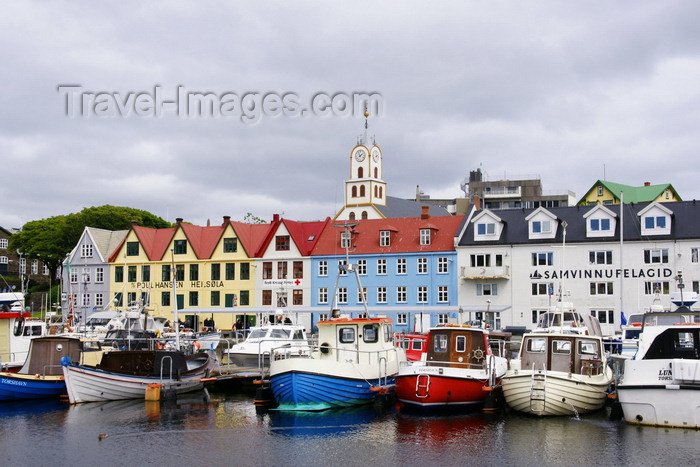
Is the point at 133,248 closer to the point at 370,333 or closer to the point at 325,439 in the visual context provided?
the point at 370,333

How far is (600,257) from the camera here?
54.7m

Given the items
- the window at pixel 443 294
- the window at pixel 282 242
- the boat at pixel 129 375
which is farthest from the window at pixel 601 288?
the boat at pixel 129 375

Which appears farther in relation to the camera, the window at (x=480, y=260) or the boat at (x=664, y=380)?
the window at (x=480, y=260)

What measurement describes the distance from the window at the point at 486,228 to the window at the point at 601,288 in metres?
8.19

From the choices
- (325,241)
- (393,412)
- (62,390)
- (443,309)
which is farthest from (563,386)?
(325,241)

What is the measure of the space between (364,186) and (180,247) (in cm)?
3879

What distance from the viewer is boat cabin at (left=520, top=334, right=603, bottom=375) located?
89.8ft

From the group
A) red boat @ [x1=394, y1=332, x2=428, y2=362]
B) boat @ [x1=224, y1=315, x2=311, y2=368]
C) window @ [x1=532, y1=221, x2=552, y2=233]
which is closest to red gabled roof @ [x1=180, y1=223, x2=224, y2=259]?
window @ [x1=532, y1=221, x2=552, y2=233]

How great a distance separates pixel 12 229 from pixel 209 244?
6540 centimetres

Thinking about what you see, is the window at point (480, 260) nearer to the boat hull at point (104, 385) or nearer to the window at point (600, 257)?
the window at point (600, 257)

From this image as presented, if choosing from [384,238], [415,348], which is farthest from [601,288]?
[415,348]

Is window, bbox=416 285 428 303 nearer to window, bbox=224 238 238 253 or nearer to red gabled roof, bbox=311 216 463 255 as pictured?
red gabled roof, bbox=311 216 463 255

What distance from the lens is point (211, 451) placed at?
72.8ft

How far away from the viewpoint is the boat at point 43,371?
31453mm
